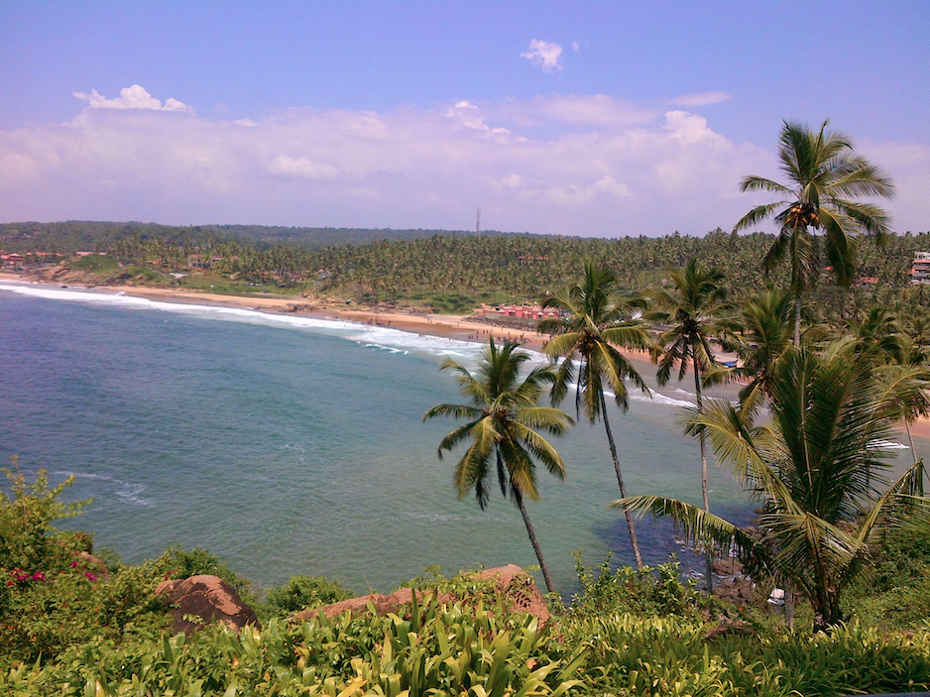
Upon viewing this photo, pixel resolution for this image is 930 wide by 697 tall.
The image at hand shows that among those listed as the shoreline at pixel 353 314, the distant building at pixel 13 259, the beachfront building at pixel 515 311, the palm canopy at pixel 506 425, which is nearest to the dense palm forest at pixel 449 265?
the beachfront building at pixel 515 311

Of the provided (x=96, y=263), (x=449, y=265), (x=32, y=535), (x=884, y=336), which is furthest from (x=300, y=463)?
(x=96, y=263)

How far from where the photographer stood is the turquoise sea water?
83.6 feet

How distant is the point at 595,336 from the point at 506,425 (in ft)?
11.9

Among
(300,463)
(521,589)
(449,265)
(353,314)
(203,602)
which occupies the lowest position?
(300,463)

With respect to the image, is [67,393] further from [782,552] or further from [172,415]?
[782,552]

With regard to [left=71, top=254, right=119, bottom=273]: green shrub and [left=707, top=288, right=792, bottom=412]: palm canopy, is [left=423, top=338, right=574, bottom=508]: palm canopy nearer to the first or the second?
[left=707, top=288, right=792, bottom=412]: palm canopy

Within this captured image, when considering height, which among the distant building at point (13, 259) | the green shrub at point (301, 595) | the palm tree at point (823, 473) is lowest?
the green shrub at point (301, 595)

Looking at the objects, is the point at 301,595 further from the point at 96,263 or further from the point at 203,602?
the point at 96,263

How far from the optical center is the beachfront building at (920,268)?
78181mm

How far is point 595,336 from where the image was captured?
1727 centimetres

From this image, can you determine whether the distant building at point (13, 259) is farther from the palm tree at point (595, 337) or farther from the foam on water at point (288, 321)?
the palm tree at point (595, 337)

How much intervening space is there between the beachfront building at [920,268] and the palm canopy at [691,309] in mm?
75339

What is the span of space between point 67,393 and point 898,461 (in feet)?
198

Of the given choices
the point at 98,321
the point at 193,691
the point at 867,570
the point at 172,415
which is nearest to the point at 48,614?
the point at 193,691
